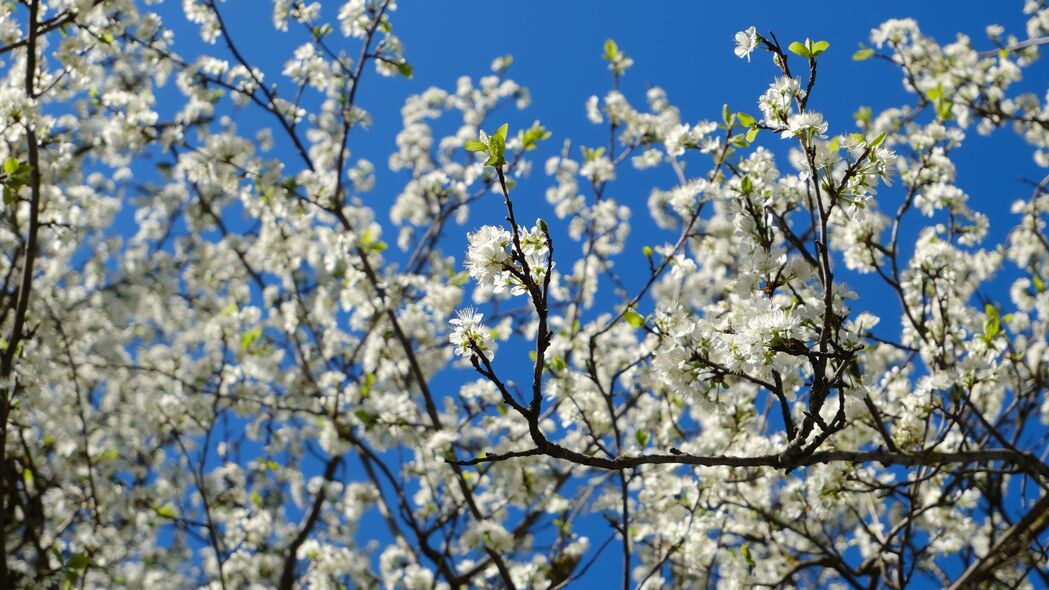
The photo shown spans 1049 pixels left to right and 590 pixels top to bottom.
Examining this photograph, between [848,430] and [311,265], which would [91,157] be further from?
[848,430]

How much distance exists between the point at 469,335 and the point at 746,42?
1.20 m

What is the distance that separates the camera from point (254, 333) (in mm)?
5859

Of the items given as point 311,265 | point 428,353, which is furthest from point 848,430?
point 311,265

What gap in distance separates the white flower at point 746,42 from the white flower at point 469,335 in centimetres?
113

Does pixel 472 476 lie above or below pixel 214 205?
below

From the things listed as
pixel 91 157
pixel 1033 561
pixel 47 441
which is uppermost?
pixel 91 157

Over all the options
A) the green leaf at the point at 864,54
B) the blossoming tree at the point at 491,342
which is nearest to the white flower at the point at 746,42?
the blossoming tree at the point at 491,342

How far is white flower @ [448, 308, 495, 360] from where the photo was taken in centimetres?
199

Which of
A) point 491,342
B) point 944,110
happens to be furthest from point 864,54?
point 491,342

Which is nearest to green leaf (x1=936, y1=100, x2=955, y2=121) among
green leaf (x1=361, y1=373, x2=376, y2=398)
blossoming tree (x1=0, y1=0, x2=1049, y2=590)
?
blossoming tree (x1=0, y1=0, x2=1049, y2=590)

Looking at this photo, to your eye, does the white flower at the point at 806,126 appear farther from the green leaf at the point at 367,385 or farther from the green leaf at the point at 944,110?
the green leaf at the point at 367,385

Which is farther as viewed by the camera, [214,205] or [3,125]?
[214,205]

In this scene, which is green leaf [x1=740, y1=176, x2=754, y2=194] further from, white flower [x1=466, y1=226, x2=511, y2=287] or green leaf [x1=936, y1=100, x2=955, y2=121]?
green leaf [x1=936, y1=100, x2=955, y2=121]

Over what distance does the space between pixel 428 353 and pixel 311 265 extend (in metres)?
1.80
